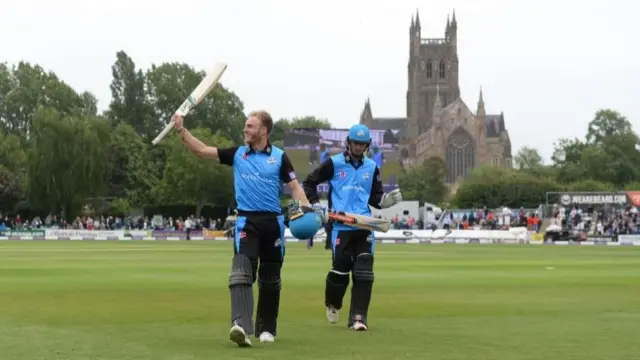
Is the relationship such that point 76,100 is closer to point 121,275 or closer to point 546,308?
point 121,275

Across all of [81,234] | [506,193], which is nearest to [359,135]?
[81,234]

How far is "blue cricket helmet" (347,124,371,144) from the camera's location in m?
13.3

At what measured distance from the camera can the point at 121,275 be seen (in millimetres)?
24500

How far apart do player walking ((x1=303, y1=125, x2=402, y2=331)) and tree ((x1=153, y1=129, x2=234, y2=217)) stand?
9096 centimetres

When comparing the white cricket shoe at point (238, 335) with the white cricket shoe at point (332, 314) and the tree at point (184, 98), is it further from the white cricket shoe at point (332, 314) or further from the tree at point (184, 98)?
the tree at point (184, 98)

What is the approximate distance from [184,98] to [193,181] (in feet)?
82.7

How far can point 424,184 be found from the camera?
145375 millimetres

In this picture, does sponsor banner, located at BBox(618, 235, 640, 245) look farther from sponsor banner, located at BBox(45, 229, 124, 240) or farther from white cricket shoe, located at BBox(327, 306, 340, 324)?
white cricket shoe, located at BBox(327, 306, 340, 324)

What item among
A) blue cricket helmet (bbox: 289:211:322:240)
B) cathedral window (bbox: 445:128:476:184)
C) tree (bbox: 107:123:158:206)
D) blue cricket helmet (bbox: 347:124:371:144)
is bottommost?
blue cricket helmet (bbox: 289:211:322:240)

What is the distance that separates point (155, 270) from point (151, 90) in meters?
109

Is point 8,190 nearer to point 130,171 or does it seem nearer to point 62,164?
point 62,164

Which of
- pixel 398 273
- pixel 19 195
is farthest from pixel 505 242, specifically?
pixel 19 195

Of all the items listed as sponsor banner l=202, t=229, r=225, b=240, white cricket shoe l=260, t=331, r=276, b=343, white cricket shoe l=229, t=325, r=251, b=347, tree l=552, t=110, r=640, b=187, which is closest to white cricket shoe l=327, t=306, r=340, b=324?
white cricket shoe l=260, t=331, r=276, b=343

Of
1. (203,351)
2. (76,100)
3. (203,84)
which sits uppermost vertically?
(76,100)
